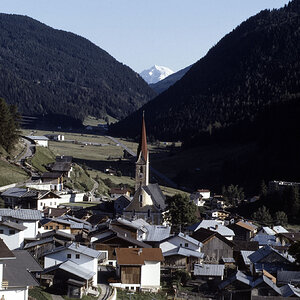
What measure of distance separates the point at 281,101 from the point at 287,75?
3973cm

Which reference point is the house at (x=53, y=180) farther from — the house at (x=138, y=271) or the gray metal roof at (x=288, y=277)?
the gray metal roof at (x=288, y=277)

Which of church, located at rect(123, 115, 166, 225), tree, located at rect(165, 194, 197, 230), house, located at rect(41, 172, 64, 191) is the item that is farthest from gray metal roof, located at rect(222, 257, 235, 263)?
house, located at rect(41, 172, 64, 191)

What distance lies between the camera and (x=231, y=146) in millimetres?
147000

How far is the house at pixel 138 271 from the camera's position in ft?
120

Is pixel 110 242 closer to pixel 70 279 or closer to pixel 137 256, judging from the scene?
pixel 137 256

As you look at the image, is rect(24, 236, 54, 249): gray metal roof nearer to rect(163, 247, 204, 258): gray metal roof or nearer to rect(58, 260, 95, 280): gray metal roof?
rect(58, 260, 95, 280): gray metal roof

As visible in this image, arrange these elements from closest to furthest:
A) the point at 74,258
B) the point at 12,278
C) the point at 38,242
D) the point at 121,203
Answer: the point at 12,278
the point at 74,258
the point at 38,242
the point at 121,203

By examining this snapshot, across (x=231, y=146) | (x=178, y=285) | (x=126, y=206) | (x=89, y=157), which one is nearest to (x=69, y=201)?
(x=126, y=206)

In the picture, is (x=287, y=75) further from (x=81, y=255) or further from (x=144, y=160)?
(x=81, y=255)

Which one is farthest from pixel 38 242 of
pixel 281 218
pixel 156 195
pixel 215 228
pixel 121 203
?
pixel 281 218

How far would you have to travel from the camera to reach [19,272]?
26797 mm

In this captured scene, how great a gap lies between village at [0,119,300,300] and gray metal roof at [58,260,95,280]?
0.19 feet

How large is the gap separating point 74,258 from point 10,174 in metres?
34.2

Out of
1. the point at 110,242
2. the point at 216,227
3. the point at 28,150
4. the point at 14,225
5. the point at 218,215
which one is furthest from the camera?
the point at 28,150
